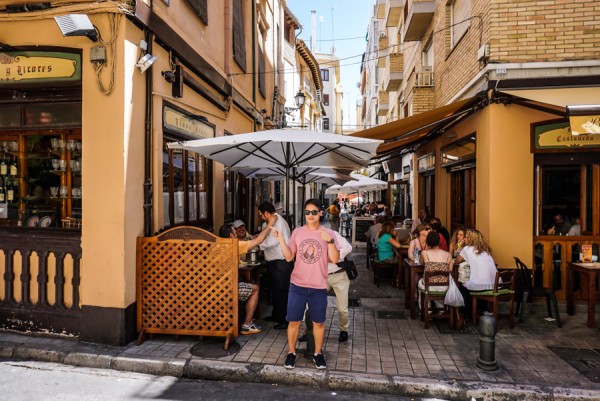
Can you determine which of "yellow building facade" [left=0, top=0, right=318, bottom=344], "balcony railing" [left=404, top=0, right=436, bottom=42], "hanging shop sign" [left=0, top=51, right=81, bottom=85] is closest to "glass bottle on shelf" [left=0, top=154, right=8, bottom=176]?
"yellow building facade" [left=0, top=0, right=318, bottom=344]

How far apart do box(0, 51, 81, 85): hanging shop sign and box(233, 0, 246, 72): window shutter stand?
16.8 feet

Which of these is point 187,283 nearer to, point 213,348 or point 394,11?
point 213,348

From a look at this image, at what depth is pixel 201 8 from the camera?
8.05 meters

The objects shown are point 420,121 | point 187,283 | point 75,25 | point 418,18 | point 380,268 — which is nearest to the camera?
point 75,25

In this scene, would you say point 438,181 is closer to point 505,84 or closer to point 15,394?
point 505,84

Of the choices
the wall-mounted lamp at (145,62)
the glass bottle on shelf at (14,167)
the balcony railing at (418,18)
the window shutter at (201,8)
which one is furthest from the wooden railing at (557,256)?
the glass bottle on shelf at (14,167)

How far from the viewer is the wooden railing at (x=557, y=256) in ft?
24.1

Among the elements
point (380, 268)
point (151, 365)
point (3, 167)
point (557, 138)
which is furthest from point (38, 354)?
point (557, 138)

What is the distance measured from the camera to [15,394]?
4277 millimetres

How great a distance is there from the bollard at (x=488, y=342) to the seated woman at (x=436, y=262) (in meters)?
1.39

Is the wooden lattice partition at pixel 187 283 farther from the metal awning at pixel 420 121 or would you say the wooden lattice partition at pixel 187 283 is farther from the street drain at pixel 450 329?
the metal awning at pixel 420 121

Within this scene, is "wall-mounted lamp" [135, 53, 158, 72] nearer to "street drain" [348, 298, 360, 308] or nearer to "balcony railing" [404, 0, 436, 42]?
"street drain" [348, 298, 360, 308]

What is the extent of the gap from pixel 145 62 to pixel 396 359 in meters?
4.97

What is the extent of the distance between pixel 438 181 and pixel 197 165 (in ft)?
22.2
